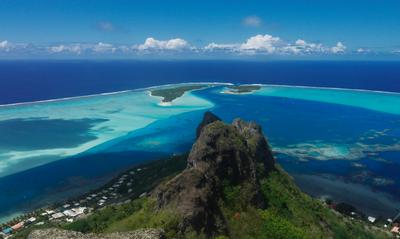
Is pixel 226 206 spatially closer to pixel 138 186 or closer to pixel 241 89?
pixel 138 186

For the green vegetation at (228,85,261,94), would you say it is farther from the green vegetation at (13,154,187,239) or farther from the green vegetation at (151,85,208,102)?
the green vegetation at (13,154,187,239)

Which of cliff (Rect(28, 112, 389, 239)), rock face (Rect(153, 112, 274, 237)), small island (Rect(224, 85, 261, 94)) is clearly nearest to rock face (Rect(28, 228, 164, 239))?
cliff (Rect(28, 112, 389, 239))

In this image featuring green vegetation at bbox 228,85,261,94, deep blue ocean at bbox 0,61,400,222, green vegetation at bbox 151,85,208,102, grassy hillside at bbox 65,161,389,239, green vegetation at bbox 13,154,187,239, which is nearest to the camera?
grassy hillside at bbox 65,161,389,239

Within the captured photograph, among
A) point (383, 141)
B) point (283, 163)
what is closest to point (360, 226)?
point (283, 163)

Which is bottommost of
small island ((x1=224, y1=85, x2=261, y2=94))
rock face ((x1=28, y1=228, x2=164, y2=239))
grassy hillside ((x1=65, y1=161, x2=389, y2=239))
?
grassy hillside ((x1=65, y1=161, x2=389, y2=239))

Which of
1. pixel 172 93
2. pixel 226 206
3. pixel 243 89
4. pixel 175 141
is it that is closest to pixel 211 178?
pixel 226 206

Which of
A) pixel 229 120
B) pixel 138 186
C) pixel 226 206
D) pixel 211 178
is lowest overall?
pixel 138 186
